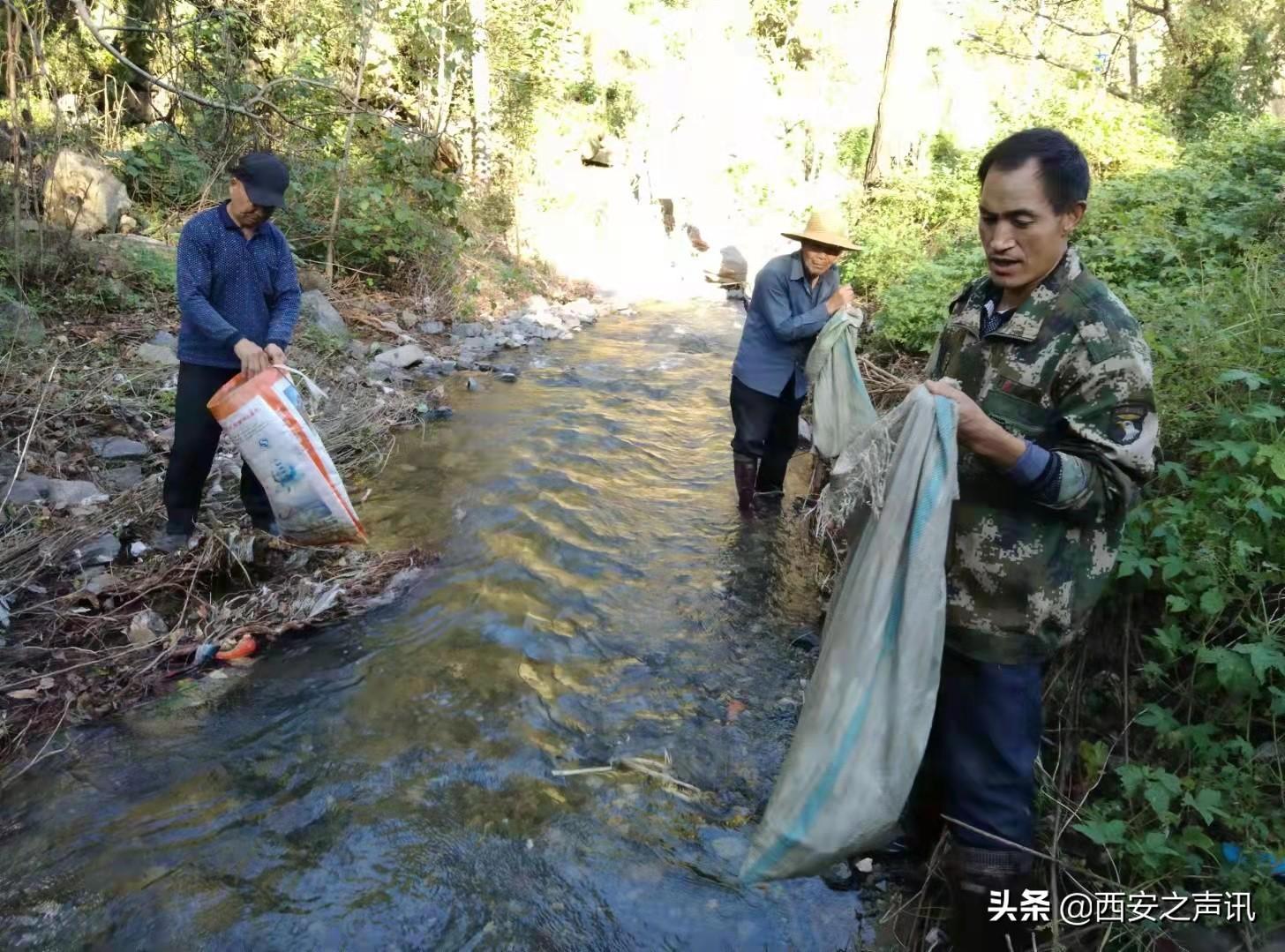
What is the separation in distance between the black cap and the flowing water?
1.93 metres

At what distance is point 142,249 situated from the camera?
696 centimetres

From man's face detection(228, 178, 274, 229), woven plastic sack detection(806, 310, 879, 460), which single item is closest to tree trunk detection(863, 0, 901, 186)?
woven plastic sack detection(806, 310, 879, 460)

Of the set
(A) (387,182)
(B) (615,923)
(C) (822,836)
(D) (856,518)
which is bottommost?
(B) (615,923)

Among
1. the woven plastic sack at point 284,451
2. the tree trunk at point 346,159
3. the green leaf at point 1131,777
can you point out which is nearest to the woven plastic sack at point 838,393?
the green leaf at point 1131,777

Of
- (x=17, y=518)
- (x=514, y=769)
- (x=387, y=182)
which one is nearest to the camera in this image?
(x=514, y=769)

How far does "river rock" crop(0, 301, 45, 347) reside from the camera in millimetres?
5328

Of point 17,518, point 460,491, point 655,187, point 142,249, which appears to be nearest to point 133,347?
point 142,249

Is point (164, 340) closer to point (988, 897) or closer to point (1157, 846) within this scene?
point (988, 897)

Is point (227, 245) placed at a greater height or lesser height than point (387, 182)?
lesser

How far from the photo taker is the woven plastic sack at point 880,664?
1.73 meters

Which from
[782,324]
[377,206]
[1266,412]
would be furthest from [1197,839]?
[377,206]

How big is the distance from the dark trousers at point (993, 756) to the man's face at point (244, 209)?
3.27 metres

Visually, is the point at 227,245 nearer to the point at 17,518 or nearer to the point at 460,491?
the point at 17,518

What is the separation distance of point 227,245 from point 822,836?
3.39 m
